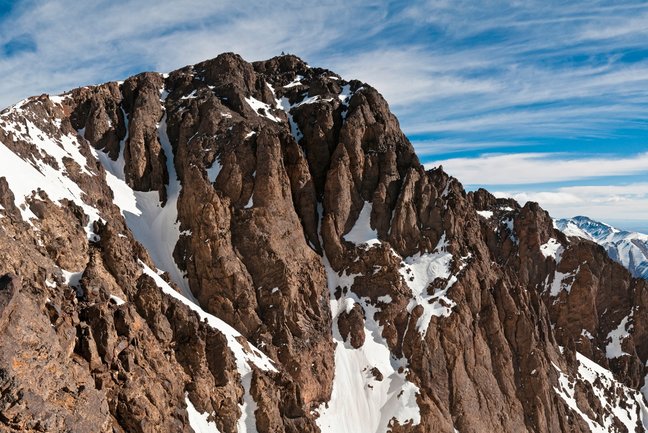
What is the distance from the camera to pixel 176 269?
90312 mm

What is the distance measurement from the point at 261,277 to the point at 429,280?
104 feet

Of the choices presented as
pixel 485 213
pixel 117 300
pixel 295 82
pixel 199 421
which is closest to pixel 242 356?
pixel 199 421

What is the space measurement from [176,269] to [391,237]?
3948cm

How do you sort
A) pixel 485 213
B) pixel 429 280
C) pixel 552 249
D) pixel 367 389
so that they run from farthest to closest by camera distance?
1. pixel 485 213
2. pixel 552 249
3. pixel 429 280
4. pixel 367 389

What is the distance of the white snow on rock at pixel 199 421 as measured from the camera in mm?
61500

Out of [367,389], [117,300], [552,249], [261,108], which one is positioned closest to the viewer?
[117,300]

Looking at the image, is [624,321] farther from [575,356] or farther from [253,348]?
[253,348]

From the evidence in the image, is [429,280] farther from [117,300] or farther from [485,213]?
[485,213]

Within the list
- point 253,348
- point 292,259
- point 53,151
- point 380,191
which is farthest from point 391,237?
point 53,151

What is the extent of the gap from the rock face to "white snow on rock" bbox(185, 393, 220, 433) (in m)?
0.27

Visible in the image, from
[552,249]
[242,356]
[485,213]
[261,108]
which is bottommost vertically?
[242,356]

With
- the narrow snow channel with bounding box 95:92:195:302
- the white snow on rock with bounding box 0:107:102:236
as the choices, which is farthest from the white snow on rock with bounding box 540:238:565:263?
the white snow on rock with bounding box 0:107:102:236

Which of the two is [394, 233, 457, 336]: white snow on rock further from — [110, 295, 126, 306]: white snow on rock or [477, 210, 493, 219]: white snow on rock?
[110, 295, 126, 306]: white snow on rock

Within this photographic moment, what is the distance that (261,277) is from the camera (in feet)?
300
